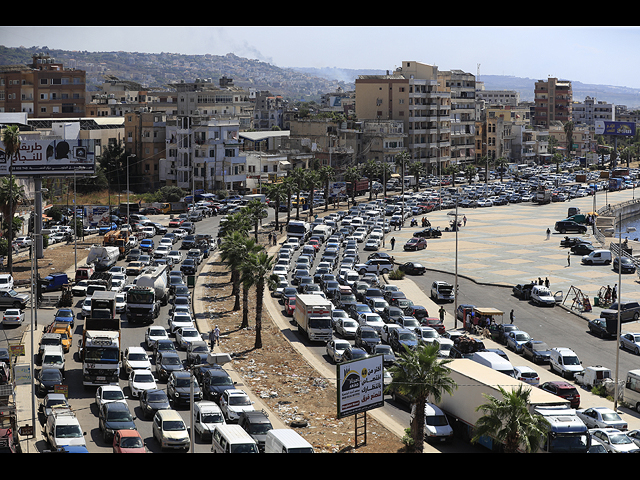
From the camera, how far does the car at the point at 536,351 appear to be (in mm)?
36744

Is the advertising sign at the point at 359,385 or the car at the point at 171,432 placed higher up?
the advertising sign at the point at 359,385

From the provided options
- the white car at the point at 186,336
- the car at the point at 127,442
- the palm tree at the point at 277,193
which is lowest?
the white car at the point at 186,336

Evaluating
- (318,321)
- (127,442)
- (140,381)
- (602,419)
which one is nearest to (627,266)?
(318,321)

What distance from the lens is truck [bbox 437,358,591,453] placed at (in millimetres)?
23250

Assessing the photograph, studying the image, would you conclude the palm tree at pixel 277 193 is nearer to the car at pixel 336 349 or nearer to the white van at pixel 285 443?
the car at pixel 336 349

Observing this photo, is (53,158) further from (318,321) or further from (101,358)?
(101,358)

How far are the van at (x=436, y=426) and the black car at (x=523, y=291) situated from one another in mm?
25880

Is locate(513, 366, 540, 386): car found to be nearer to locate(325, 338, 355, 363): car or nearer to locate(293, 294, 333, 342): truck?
locate(325, 338, 355, 363): car

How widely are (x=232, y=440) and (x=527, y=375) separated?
14263mm

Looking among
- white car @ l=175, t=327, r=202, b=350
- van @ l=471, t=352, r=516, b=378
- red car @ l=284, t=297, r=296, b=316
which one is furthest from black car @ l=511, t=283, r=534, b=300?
white car @ l=175, t=327, r=202, b=350

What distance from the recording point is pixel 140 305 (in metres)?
42.2

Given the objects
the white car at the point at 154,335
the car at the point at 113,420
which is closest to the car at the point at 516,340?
the white car at the point at 154,335

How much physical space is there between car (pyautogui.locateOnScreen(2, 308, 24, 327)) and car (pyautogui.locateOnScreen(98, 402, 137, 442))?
57.2 ft
